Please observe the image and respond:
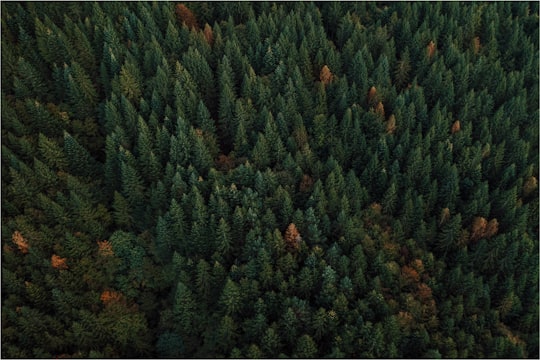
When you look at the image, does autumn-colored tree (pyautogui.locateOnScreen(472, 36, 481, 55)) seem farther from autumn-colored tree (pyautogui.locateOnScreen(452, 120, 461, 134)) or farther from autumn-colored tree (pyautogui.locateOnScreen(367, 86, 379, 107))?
autumn-colored tree (pyautogui.locateOnScreen(367, 86, 379, 107))

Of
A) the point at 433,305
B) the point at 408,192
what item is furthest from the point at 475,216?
the point at 433,305

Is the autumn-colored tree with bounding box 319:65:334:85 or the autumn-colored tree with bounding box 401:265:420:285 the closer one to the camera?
the autumn-colored tree with bounding box 401:265:420:285

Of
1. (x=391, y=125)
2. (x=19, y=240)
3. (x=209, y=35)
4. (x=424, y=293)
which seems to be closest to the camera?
(x=424, y=293)

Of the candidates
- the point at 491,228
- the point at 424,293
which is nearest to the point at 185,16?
the point at 491,228

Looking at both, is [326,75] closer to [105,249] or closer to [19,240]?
[105,249]

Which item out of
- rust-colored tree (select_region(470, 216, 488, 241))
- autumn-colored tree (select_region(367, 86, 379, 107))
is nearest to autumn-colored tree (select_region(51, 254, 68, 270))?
autumn-colored tree (select_region(367, 86, 379, 107))

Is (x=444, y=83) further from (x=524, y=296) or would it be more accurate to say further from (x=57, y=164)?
(x=57, y=164)
